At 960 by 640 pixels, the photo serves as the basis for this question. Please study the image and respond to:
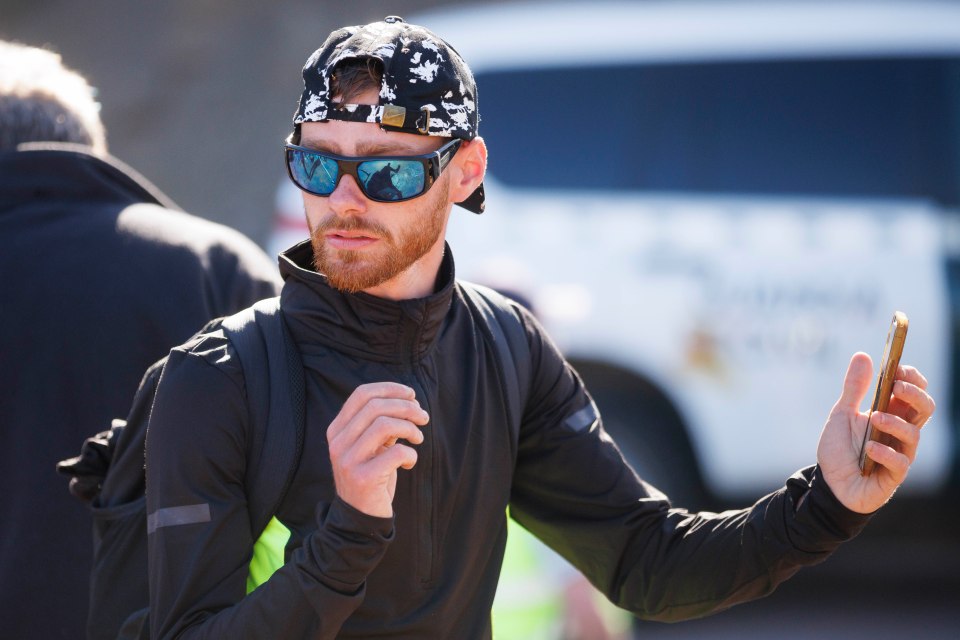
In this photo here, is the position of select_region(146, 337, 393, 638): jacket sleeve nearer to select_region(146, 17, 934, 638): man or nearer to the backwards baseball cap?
select_region(146, 17, 934, 638): man

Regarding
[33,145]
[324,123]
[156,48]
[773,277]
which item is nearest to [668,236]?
[773,277]

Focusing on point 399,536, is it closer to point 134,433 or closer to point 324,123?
point 134,433

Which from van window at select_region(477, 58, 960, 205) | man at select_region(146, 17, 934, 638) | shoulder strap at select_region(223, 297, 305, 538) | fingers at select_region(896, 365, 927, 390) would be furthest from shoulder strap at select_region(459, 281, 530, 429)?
van window at select_region(477, 58, 960, 205)

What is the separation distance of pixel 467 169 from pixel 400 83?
1.00ft

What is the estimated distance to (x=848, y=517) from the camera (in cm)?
227

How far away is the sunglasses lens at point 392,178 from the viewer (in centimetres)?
221

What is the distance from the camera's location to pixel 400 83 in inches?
86.6

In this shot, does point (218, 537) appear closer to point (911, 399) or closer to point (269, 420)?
point (269, 420)

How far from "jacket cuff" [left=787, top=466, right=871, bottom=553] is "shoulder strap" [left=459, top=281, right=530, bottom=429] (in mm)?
503

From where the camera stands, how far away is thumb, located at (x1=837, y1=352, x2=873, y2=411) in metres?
2.29

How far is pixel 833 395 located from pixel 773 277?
0.53 metres

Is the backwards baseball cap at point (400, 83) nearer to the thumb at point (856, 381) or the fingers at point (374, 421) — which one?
the fingers at point (374, 421)

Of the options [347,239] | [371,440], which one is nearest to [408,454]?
[371,440]

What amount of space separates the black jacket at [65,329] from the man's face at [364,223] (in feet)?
2.24
